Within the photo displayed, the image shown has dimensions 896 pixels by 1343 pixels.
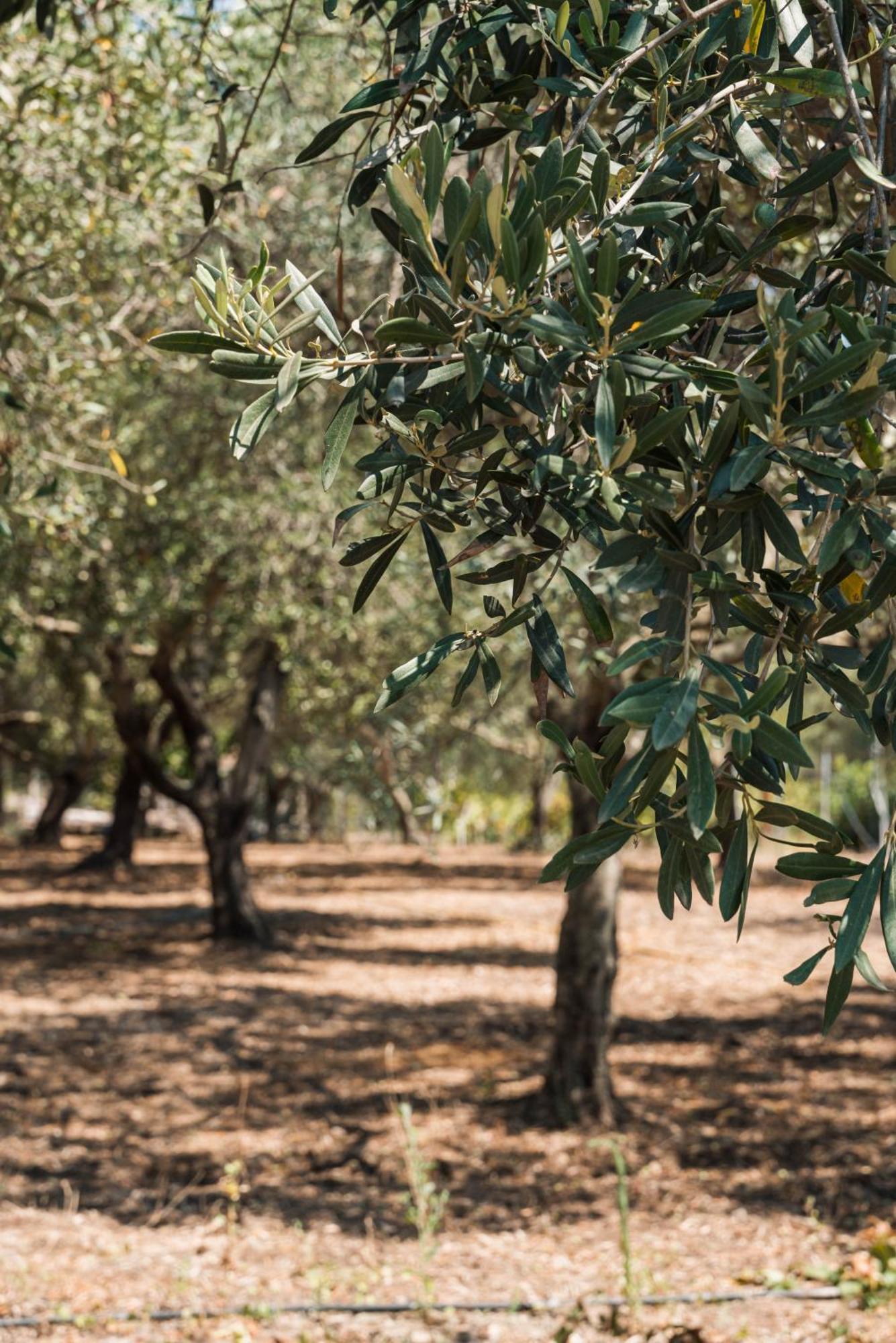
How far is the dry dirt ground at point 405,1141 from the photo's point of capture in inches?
186

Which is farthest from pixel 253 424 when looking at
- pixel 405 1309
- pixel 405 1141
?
pixel 405 1141

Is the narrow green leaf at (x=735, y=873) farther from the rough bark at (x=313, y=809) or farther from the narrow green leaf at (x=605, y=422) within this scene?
the rough bark at (x=313, y=809)

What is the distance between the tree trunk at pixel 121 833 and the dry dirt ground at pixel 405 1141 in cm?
660

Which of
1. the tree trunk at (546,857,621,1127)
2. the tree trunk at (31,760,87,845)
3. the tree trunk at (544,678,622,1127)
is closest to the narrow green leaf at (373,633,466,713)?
the tree trunk at (544,678,622,1127)

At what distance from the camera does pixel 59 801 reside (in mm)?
24688

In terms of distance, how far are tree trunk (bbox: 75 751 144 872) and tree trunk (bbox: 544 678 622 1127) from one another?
13.7 meters

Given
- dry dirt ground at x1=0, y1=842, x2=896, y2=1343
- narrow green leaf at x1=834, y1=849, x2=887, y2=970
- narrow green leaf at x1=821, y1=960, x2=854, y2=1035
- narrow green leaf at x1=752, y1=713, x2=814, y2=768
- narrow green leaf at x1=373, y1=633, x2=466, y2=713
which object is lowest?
dry dirt ground at x1=0, y1=842, x2=896, y2=1343

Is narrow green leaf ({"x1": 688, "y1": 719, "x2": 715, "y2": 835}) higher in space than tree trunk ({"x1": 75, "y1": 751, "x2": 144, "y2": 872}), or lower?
higher

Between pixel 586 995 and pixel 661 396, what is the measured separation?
18.2 ft

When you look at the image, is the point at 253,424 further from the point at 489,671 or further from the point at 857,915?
the point at 857,915

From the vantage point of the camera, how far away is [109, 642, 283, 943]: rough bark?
1300 cm

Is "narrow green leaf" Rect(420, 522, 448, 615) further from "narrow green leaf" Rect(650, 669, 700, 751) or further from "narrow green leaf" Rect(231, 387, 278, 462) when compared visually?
"narrow green leaf" Rect(650, 669, 700, 751)

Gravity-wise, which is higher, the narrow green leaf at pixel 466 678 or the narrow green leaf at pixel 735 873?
the narrow green leaf at pixel 466 678

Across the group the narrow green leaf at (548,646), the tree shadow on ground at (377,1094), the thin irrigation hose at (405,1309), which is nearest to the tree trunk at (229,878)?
the tree shadow on ground at (377,1094)
